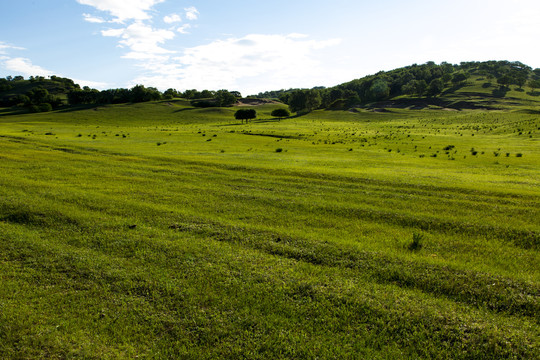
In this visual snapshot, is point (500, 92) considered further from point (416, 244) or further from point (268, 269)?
point (268, 269)

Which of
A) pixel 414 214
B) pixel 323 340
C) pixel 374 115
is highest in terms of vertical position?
pixel 374 115

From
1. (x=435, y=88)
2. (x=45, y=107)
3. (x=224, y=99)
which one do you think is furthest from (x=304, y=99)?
(x=45, y=107)

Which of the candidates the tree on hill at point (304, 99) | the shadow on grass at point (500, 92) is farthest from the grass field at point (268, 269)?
the shadow on grass at point (500, 92)

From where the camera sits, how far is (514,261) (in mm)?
12219

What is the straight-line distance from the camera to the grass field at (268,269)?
8281 millimetres

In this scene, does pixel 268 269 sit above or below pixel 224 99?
below

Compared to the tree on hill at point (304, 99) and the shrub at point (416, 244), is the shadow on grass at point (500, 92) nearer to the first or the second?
the tree on hill at point (304, 99)

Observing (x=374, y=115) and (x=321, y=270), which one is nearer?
(x=321, y=270)

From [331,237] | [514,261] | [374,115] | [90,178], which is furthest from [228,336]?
[374,115]

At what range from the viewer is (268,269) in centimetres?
1147

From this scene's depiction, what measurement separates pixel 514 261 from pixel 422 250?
335 cm

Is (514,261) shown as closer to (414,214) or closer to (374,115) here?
(414,214)

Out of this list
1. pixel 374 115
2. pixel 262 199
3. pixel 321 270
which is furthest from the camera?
pixel 374 115

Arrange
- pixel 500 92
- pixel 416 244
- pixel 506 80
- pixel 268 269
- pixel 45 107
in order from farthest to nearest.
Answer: pixel 506 80 → pixel 500 92 → pixel 45 107 → pixel 416 244 → pixel 268 269
